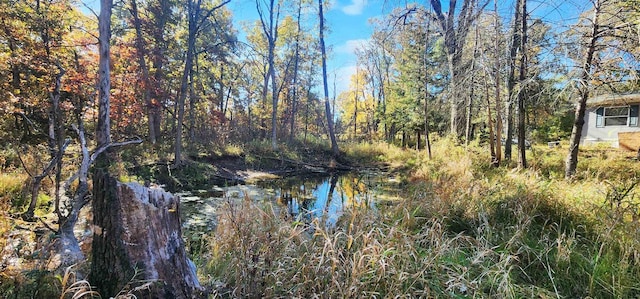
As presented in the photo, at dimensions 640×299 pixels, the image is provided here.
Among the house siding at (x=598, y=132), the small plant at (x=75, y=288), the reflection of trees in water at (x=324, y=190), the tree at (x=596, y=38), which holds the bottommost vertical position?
the reflection of trees in water at (x=324, y=190)

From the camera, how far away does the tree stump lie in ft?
5.17

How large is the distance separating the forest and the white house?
0.12m

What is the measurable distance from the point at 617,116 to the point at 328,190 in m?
15.1

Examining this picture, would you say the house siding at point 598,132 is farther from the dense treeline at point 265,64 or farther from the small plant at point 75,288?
the small plant at point 75,288

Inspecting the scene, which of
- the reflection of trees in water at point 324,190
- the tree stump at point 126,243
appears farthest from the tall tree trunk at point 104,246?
the reflection of trees in water at point 324,190

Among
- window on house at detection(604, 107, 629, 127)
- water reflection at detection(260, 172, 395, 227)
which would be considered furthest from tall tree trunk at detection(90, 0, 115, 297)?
window on house at detection(604, 107, 629, 127)

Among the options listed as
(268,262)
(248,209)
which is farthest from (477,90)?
(268,262)

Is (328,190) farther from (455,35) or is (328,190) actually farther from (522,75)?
(455,35)

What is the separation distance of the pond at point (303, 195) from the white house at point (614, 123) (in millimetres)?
10408

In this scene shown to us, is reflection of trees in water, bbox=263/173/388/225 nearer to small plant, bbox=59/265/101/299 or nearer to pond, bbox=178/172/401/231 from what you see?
pond, bbox=178/172/401/231

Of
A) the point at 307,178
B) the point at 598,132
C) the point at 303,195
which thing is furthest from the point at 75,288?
the point at 598,132

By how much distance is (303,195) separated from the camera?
25.2ft

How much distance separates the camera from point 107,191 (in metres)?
1.58

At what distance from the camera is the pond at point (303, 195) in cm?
514
